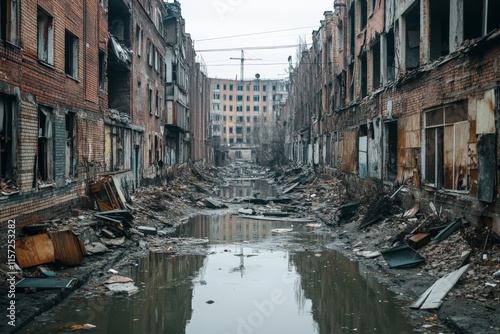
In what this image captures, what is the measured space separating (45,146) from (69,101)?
6.69ft

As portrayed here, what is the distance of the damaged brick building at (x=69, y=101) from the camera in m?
9.45

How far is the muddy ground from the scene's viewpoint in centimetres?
639

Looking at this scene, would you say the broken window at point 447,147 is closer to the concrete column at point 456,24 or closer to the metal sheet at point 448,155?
the metal sheet at point 448,155

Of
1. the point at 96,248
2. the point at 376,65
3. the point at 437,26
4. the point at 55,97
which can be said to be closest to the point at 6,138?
the point at 55,97

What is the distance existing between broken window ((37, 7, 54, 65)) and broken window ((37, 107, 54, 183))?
133 cm

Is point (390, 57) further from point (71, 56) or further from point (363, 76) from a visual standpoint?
point (71, 56)

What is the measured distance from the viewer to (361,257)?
35.2 ft

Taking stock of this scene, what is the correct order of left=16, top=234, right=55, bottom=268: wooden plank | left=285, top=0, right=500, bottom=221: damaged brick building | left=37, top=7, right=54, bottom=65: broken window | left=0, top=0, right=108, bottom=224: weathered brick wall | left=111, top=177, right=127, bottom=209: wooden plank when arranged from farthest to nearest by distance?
left=111, top=177, right=127, bottom=209: wooden plank < left=37, top=7, right=54, bottom=65: broken window < left=0, top=0, right=108, bottom=224: weathered brick wall < left=285, top=0, right=500, bottom=221: damaged brick building < left=16, top=234, right=55, bottom=268: wooden plank

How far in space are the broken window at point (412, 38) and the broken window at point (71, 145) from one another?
10.4 metres

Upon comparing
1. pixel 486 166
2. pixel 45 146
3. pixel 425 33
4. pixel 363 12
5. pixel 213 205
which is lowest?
pixel 213 205

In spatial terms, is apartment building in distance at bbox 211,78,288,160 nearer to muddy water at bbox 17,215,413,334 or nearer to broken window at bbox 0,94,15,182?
muddy water at bbox 17,215,413,334

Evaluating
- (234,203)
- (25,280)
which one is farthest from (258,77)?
(25,280)

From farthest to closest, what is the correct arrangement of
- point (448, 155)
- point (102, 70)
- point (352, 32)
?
point (352, 32) → point (102, 70) → point (448, 155)

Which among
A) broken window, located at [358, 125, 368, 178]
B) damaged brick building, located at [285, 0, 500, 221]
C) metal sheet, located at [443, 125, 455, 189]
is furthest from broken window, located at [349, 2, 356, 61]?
metal sheet, located at [443, 125, 455, 189]
